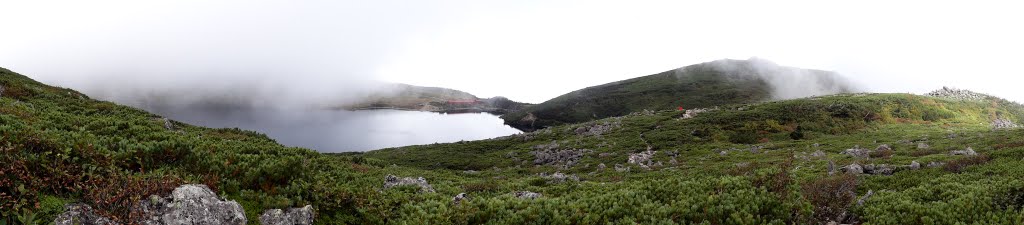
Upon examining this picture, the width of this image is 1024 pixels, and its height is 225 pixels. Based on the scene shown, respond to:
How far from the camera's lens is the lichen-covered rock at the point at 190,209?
29.1ft

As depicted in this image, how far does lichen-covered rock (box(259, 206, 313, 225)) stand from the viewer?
10484 millimetres

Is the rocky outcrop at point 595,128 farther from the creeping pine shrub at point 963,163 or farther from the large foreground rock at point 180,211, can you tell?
the large foreground rock at point 180,211

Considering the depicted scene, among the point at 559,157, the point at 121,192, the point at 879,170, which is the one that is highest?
the point at 121,192

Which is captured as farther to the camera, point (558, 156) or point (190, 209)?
point (558, 156)

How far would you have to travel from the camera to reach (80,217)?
8.17 m

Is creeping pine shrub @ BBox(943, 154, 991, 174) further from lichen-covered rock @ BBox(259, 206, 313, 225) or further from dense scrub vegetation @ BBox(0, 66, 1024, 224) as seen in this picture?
lichen-covered rock @ BBox(259, 206, 313, 225)

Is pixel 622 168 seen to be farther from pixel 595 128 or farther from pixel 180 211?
pixel 595 128

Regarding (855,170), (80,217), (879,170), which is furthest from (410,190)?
(879,170)

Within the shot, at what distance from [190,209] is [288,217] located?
2048mm

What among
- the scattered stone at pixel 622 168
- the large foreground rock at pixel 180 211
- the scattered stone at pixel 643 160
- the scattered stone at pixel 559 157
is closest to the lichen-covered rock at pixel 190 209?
the large foreground rock at pixel 180 211

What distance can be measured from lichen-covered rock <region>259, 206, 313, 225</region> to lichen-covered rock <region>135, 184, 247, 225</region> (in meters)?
0.61

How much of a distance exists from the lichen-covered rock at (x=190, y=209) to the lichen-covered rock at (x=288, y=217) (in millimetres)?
612

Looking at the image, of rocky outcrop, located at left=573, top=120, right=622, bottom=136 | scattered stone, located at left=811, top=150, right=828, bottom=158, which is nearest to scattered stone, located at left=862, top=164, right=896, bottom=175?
scattered stone, located at left=811, top=150, right=828, bottom=158

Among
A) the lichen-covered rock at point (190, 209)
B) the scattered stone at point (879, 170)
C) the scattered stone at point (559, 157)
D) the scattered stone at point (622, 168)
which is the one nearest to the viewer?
the lichen-covered rock at point (190, 209)
